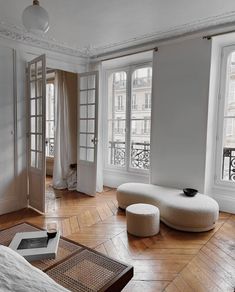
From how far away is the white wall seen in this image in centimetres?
341

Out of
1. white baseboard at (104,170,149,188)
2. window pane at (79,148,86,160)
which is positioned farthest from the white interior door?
white baseboard at (104,170,149,188)

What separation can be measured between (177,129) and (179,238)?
161cm

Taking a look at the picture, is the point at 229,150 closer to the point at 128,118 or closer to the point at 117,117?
the point at 128,118

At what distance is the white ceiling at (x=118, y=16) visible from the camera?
2.63 m

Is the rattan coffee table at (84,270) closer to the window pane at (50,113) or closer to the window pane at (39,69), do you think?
the window pane at (39,69)

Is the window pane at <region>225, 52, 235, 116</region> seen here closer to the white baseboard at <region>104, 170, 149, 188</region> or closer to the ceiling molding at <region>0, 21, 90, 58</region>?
the white baseboard at <region>104, 170, 149, 188</region>

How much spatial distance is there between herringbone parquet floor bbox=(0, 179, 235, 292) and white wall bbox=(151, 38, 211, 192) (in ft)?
2.78

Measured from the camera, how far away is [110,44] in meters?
3.98

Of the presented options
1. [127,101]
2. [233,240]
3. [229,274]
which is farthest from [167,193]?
[127,101]

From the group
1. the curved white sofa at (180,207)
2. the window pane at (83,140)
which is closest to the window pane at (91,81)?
the window pane at (83,140)

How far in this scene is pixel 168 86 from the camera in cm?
370

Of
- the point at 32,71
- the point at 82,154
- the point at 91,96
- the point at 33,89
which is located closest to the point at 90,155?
the point at 82,154

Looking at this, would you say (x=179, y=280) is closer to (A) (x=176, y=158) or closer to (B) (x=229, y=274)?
(B) (x=229, y=274)

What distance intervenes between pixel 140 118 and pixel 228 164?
5.59 ft
